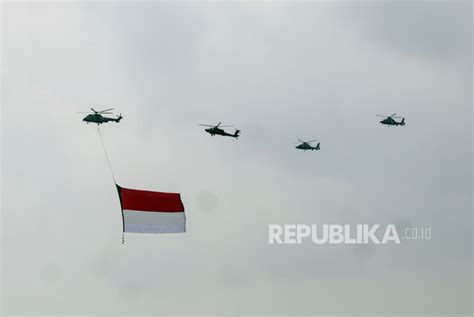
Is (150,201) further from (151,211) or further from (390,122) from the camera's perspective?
(390,122)

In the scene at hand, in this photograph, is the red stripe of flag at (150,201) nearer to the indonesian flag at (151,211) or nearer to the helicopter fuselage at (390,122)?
the indonesian flag at (151,211)

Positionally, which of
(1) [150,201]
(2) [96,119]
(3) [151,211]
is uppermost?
(2) [96,119]

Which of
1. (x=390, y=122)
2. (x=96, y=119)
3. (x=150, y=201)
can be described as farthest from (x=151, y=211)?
(x=390, y=122)

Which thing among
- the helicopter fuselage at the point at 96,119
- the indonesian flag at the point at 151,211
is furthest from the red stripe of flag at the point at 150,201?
the helicopter fuselage at the point at 96,119

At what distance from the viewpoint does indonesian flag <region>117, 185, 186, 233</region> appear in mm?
96125

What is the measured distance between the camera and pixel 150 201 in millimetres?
98750

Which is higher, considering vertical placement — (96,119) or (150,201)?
(96,119)

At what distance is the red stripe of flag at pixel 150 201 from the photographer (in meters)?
96.3

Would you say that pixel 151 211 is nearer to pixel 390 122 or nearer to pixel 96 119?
pixel 96 119

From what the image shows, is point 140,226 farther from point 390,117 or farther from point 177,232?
point 390,117

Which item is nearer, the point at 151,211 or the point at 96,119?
the point at 151,211

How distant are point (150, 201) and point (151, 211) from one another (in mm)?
1235

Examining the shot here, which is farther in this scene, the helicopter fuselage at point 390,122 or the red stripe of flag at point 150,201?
the helicopter fuselage at point 390,122

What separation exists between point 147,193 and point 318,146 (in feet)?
116
